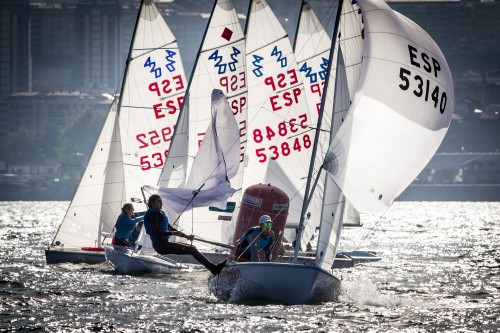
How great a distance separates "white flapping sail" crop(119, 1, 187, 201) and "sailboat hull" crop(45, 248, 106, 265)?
122 inches

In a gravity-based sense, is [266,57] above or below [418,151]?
above

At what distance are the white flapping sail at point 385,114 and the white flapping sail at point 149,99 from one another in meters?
12.4

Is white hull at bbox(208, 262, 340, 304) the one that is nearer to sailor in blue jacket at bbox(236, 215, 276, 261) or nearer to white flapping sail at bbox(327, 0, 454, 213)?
sailor in blue jacket at bbox(236, 215, 276, 261)

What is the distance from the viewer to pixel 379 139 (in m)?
21.8

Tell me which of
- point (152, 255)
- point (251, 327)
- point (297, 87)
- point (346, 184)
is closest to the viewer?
point (251, 327)

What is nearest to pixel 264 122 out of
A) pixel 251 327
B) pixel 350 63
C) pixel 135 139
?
pixel 135 139

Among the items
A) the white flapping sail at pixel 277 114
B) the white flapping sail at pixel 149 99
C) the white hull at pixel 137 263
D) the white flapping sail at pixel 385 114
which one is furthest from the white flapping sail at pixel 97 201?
the white flapping sail at pixel 385 114

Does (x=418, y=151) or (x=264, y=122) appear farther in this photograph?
(x=264, y=122)

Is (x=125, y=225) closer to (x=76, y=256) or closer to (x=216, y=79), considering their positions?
(x=76, y=256)

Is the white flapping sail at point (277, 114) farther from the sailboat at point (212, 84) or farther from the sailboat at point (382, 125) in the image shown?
the sailboat at point (382, 125)

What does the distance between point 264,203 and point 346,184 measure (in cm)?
428

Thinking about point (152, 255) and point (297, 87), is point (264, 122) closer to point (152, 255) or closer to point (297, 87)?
point (297, 87)

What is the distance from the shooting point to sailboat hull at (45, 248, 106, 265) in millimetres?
30844

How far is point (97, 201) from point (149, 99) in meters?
3.14
